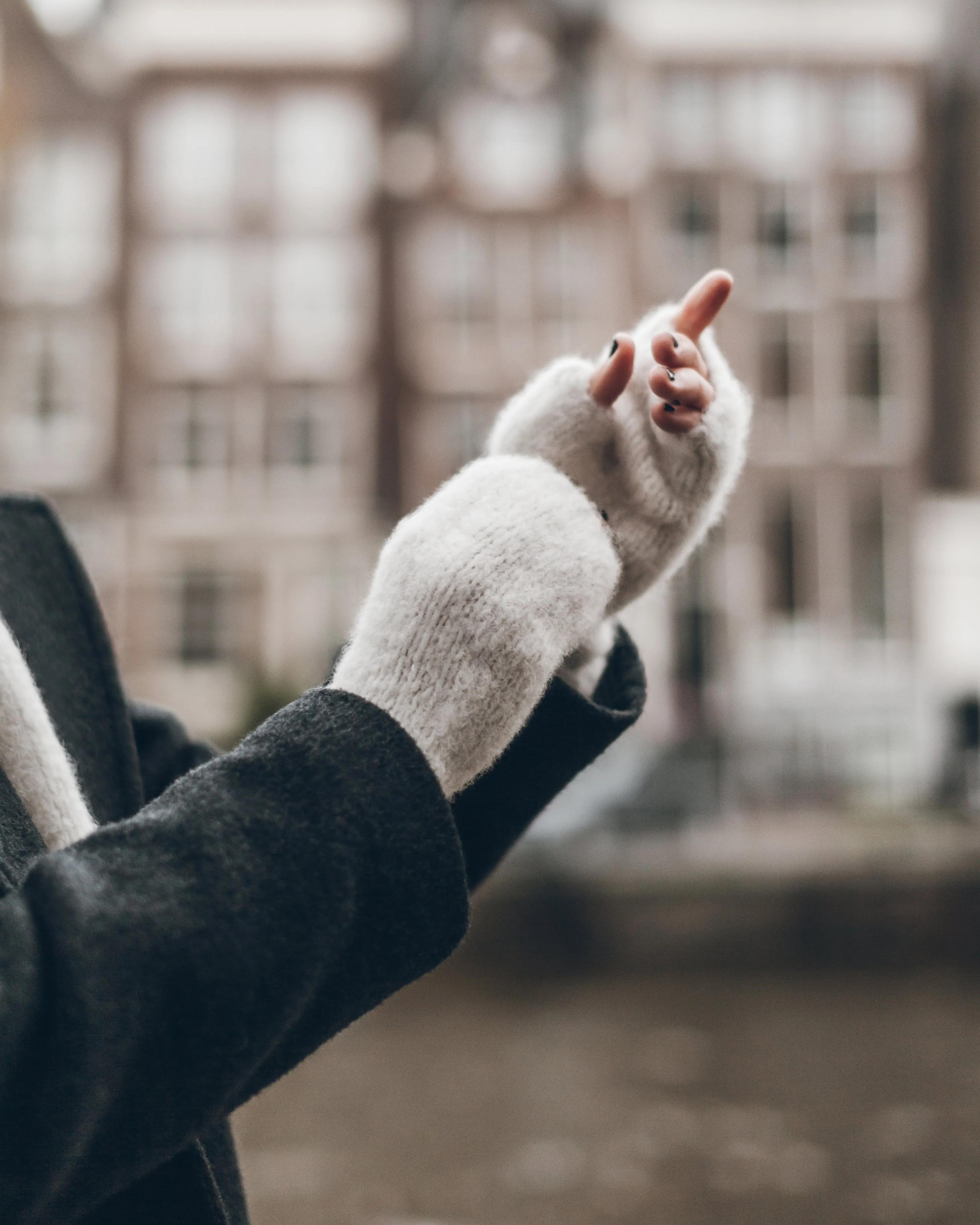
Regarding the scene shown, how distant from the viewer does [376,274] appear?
1588cm

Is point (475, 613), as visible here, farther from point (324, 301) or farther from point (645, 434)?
point (324, 301)

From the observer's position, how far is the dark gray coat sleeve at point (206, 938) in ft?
1.92

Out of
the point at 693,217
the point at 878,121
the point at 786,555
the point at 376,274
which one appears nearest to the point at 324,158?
the point at 376,274

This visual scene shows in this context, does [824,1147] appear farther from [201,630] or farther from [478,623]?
[201,630]

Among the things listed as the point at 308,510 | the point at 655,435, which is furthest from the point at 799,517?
the point at 655,435

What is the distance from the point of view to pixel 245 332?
626 inches

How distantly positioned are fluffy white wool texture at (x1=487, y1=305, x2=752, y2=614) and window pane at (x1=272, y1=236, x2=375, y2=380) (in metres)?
15.3

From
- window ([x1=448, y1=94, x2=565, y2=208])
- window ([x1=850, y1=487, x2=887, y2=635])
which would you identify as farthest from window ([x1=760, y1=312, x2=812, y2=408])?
window ([x1=448, y1=94, x2=565, y2=208])

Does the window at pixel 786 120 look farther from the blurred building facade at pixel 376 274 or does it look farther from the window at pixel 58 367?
Answer: the window at pixel 58 367

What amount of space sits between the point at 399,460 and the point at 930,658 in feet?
22.8

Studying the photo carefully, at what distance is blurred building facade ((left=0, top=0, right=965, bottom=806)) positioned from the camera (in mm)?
15711

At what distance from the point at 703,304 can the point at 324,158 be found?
53.2ft

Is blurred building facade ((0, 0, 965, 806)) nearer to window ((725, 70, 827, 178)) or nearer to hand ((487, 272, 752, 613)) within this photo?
window ((725, 70, 827, 178))

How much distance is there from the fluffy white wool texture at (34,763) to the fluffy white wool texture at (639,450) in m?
0.38
